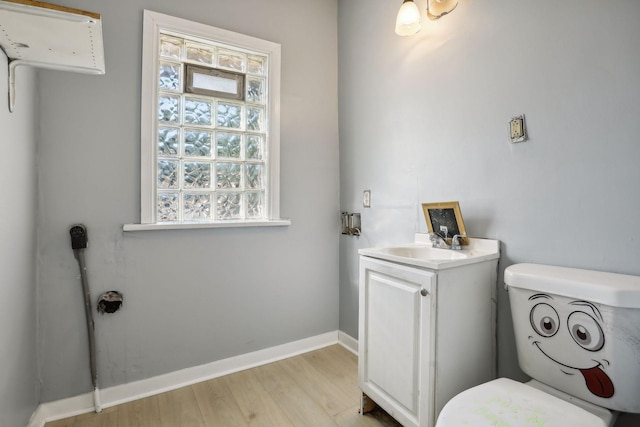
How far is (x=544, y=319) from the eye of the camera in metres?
1.08

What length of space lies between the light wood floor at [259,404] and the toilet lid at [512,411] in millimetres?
719

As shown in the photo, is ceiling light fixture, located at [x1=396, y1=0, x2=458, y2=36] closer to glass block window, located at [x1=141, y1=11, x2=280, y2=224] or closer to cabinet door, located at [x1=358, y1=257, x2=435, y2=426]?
glass block window, located at [x1=141, y1=11, x2=280, y2=224]

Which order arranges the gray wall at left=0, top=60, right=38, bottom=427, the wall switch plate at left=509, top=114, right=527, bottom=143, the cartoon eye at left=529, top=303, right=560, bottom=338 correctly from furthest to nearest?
the wall switch plate at left=509, top=114, right=527, bottom=143, the gray wall at left=0, top=60, right=38, bottom=427, the cartoon eye at left=529, top=303, right=560, bottom=338

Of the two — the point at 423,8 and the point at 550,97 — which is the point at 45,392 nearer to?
the point at 550,97

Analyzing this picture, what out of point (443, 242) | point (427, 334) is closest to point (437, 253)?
point (443, 242)

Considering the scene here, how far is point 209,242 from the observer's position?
1.95 m

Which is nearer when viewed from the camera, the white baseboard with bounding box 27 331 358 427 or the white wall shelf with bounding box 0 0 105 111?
the white wall shelf with bounding box 0 0 105 111

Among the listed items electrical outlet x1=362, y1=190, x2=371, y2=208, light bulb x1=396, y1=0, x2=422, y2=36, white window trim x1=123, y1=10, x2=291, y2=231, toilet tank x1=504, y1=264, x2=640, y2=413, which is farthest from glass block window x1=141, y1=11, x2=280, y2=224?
toilet tank x1=504, y1=264, x2=640, y2=413

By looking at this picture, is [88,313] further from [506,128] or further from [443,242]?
[506,128]

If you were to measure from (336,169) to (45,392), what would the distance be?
217cm

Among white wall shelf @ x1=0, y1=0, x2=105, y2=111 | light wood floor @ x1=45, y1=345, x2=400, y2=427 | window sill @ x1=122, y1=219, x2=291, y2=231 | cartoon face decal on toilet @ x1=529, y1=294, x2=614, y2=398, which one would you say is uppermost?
white wall shelf @ x1=0, y1=0, x2=105, y2=111

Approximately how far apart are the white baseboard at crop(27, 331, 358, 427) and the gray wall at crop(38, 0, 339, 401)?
48 mm

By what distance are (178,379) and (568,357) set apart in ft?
6.41

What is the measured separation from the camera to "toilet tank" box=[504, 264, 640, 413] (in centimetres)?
91
